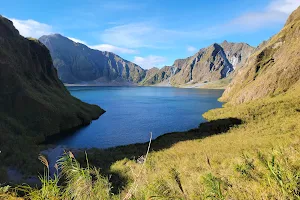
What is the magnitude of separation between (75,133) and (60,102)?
22.7 metres

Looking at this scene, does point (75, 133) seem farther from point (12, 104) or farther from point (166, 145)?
point (166, 145)

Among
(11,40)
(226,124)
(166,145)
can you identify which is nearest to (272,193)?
(166,145)

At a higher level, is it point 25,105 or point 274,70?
point 274,70

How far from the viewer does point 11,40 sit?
91.2 meters

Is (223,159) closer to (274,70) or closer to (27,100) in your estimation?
(27,100)

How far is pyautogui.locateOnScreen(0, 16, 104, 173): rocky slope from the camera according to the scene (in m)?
53.8

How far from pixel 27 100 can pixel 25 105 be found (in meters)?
1.91

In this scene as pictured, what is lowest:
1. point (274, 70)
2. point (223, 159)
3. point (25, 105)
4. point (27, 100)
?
point (25, 105)

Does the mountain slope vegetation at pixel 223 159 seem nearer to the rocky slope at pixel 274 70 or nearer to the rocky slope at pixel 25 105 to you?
the rocky slope at pixel 274 70

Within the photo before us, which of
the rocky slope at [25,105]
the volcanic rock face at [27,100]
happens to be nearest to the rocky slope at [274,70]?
the volcanic rock face at [27,100]

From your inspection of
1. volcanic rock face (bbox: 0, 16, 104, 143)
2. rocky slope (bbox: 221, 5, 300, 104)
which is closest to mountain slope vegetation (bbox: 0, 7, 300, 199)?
rocky slope (bbox: 221, 5, 300, 104)

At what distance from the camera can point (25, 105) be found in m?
69.1

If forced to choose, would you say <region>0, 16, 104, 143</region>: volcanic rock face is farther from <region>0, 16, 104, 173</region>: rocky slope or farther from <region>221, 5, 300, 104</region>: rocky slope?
<region>221, 5, 300, 104</region>: rocky slope

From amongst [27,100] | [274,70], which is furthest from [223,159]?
Result: [274,70]
